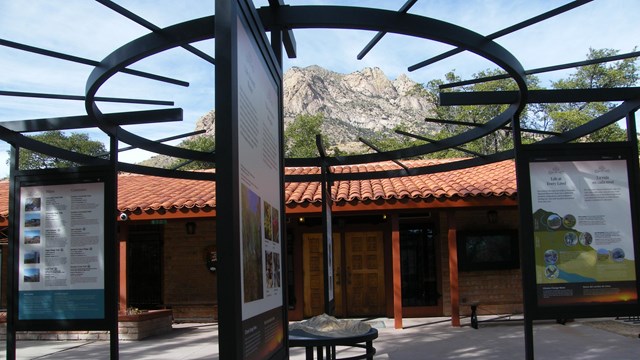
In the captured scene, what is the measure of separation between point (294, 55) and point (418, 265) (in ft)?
34.1

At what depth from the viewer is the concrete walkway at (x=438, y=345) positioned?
29.2 ft

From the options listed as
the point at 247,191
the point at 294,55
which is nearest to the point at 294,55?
the point at 294,55

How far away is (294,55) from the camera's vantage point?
4.28m

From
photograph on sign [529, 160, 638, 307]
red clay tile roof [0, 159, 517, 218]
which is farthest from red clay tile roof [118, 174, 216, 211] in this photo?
photograph on sign [529, 160, 638, 307]

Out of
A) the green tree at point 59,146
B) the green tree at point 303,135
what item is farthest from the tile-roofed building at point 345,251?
the green tree at point 59,146

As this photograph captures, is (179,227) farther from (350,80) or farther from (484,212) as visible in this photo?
(350,80)

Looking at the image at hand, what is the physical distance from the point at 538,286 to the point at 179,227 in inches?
439

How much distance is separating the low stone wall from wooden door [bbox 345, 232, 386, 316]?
162 inches

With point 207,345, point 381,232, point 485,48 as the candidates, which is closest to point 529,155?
point 485,48

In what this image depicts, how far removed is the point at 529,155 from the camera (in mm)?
4918

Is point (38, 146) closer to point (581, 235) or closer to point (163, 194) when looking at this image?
point (581, 235)

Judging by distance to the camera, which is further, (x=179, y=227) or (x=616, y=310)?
(x=179, y=227)

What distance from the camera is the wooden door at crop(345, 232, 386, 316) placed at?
46.1 ft

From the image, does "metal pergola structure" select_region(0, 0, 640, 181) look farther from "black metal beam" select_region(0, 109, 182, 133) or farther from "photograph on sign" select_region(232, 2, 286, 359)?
"photograph on sign" select_region(232, 2, 286, 359)
